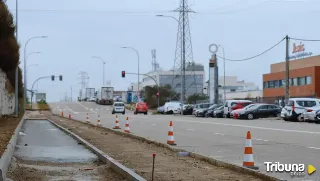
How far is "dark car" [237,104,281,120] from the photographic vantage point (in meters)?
43.8

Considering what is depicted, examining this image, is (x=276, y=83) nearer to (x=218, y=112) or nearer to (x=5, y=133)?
(x=218, y=112)

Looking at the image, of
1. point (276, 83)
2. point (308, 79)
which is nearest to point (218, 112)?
point (308, 79)

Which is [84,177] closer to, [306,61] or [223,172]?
[223,172]

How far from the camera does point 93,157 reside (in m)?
14.6

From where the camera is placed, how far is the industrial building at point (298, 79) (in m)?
79.0

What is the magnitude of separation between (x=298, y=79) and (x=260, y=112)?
44.3m

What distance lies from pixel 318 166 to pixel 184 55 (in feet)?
187

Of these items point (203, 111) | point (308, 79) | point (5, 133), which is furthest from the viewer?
point (308, 79)

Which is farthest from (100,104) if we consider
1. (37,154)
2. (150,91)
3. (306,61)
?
(37,154)

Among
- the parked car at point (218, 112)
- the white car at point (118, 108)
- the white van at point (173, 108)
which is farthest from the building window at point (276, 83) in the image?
the parked car at point (218, 112)

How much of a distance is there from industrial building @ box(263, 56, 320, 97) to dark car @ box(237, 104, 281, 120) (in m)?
28.6

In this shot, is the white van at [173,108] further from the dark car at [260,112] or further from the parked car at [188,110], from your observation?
the dark car at [260,112]

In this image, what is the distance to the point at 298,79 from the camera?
8538 centimetres

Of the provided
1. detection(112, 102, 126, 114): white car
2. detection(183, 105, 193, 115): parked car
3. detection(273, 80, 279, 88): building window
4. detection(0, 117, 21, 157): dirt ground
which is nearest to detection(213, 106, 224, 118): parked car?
detection(183, 105, 193, 115): parked car
